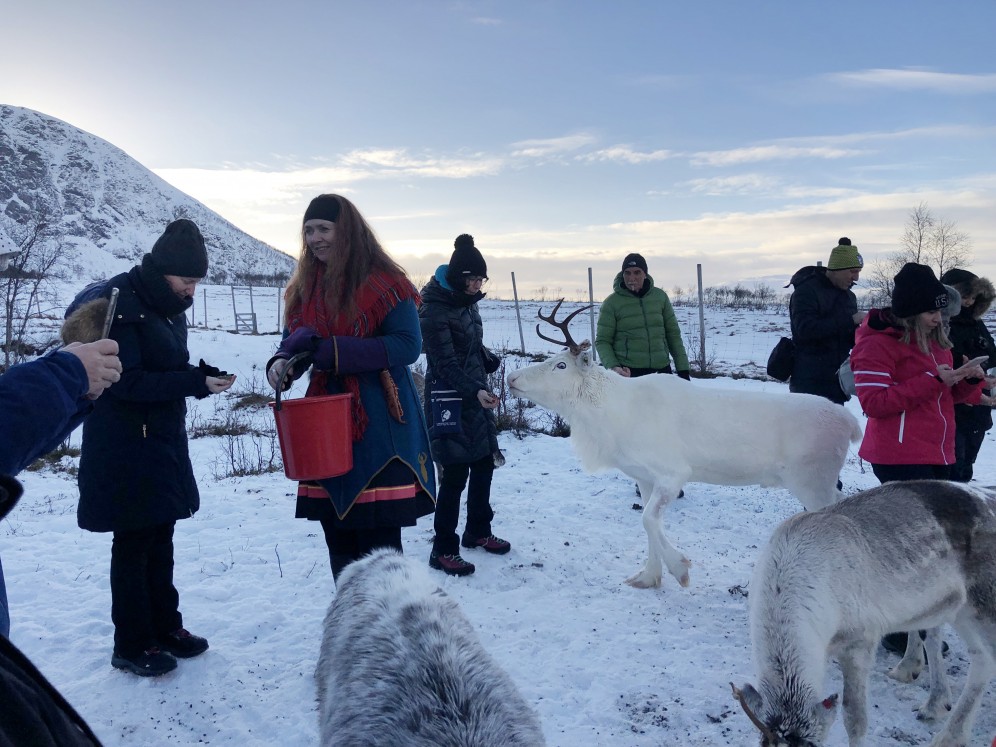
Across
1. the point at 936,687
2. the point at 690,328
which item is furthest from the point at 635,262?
the point at 690,328

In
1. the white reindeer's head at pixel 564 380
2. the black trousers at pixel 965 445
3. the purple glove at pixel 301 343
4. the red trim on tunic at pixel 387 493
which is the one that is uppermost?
the purple glove at pixel 301 343

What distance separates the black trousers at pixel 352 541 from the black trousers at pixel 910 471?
8.76ft

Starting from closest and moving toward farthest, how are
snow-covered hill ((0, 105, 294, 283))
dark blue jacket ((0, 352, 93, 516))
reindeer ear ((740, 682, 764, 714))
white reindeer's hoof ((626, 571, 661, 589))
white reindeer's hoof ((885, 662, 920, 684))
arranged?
dark blue jacket ((0, 352, 93, 516)) → reindeer ear ((740, 682, 764, 714)) → white reindeer's hoof ((885, 662, 920, 684)) → white reindeer's hoof ((626, 571, 661, 589)) → snow-covered hill ((0, 105, 294, 283))

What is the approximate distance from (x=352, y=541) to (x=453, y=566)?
5.65ft

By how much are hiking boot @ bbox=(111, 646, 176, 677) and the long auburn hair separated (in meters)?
2.01

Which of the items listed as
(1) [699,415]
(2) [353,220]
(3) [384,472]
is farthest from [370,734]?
(1) [699,415]

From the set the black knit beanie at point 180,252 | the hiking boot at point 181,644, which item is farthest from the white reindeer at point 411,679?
the black knit beanie at point 180,252

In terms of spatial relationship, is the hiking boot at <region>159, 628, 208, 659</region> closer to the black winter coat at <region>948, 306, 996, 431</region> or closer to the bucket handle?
the bucket handle

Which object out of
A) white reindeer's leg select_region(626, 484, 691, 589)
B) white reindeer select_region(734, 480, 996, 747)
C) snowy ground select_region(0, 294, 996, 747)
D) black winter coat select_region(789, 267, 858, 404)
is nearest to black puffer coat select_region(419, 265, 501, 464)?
snowy ground select_region(0, 294, 996, 747)

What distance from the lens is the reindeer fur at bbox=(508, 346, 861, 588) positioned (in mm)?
4477

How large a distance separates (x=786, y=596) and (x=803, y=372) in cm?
325

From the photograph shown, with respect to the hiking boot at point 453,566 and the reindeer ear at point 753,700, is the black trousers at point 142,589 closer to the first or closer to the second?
the hiking boot at point 453,566

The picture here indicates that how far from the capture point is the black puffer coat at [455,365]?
14.9ft

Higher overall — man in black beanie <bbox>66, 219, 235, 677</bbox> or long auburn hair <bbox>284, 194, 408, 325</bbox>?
long auburn hair <bbox>284, 194, 408, 325</bbox>
